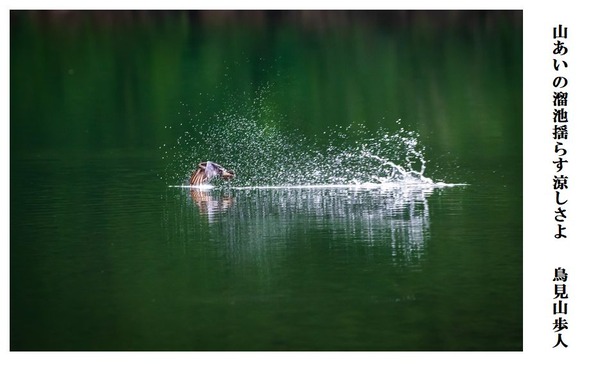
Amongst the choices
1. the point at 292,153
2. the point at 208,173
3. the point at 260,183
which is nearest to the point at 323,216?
the point at 208,173

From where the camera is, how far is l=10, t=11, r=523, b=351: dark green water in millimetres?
9602

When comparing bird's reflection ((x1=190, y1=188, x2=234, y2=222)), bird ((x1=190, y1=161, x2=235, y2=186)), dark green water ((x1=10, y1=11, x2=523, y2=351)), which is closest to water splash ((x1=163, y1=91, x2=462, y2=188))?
dark green water ((x1=10, y1=11, x2=523, y2=351))

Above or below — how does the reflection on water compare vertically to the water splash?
below

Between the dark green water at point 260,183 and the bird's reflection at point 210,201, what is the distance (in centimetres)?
6

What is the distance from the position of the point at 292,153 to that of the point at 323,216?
8.07 m

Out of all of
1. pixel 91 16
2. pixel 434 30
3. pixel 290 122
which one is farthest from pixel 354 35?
pixel 91 16

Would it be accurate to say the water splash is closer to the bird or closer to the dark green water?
the dark green water

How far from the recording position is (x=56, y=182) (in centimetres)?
1817

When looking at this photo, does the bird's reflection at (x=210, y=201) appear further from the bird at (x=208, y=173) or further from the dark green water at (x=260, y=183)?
the bird at (x=208, y=173)

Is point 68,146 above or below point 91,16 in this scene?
below

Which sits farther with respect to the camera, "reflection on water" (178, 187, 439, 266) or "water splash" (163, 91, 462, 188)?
"water splash" (163, 91, 462, 188)

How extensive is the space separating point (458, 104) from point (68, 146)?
8.75 m

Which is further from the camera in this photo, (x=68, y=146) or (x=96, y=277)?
(x=68, y=146)

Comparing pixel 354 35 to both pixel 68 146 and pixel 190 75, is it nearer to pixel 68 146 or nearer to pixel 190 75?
pixel 190 75
